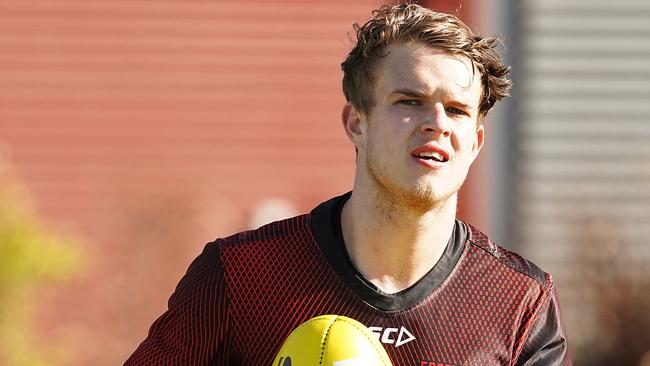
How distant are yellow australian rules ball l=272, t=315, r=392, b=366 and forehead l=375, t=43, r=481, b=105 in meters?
0.70

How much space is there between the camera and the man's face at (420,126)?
3654mm

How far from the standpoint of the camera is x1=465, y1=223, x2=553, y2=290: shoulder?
394cm

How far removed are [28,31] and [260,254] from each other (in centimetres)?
585

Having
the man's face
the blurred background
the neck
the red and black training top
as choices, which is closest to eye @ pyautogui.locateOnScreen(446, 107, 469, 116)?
the man's face

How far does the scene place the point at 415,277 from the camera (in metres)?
3.86

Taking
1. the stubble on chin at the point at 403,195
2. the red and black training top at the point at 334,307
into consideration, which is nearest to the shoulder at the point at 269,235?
the red and black training top at the point at 334,307

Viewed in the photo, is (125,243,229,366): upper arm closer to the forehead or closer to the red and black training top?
the red and black training top

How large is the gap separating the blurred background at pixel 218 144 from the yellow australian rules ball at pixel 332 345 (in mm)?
5159

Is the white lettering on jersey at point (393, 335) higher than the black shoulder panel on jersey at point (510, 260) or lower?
lower

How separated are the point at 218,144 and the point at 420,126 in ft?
18.8

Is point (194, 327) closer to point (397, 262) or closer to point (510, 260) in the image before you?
point (397, 262)

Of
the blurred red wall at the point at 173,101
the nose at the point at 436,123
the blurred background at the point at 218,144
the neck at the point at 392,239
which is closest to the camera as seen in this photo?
the nose at the point at 436,123

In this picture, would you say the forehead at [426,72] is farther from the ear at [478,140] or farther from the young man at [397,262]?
the ear at [478,140]

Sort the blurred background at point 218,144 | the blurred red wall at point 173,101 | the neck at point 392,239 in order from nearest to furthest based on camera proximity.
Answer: the neck at point 392,239 < the blurred background at point 218,144 < the blurred red wall at point 173,101
